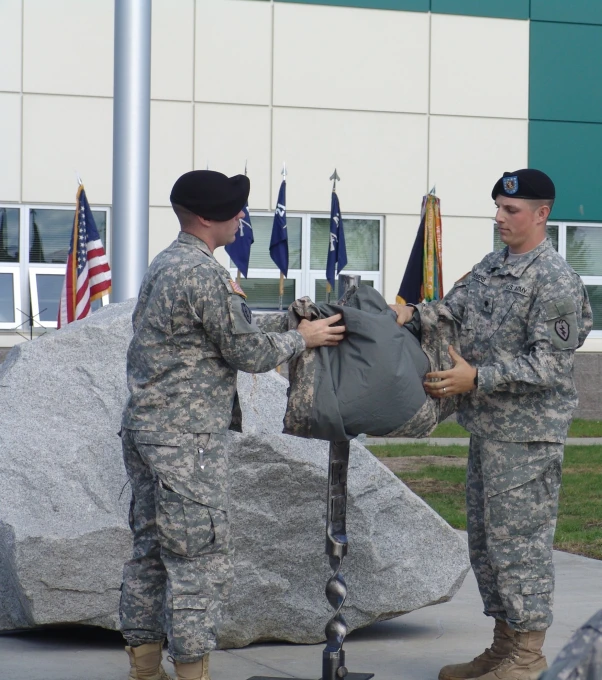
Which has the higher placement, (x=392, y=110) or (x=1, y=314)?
(x=392, y=110)

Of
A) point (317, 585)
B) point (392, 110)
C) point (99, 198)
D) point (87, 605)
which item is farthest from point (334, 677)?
point (392, 110)

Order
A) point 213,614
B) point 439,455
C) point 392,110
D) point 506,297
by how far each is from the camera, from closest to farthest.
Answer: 1. point 213,614
2. point 506,297
3. point 439,455
4. point 392,110

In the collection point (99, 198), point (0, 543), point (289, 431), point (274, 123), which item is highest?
point (274, 123)

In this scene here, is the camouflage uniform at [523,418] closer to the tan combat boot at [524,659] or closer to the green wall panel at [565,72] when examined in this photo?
the tan combat boot at [524,659]

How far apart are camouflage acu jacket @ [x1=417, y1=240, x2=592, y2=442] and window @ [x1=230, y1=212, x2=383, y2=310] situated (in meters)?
10.3

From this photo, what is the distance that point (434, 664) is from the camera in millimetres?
4531

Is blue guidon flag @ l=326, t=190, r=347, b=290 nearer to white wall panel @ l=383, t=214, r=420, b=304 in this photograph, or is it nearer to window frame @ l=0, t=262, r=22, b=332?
white wall panel @ l=383, t=214, r=420, b=304

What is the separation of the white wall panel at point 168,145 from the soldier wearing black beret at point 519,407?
1000 cm

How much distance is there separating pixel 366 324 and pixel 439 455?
769 cm

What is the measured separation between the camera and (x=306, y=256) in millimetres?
14664

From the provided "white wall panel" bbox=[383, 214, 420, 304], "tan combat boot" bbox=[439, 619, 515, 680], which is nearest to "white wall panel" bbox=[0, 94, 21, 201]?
"white wall panel" bbox=[383, 214, 420, 304]

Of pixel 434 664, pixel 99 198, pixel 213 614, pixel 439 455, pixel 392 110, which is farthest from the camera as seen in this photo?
pixel 392 110

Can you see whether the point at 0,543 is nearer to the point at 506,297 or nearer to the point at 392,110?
the point at 506,297

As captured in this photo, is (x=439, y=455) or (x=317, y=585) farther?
(x=439, y=455)
